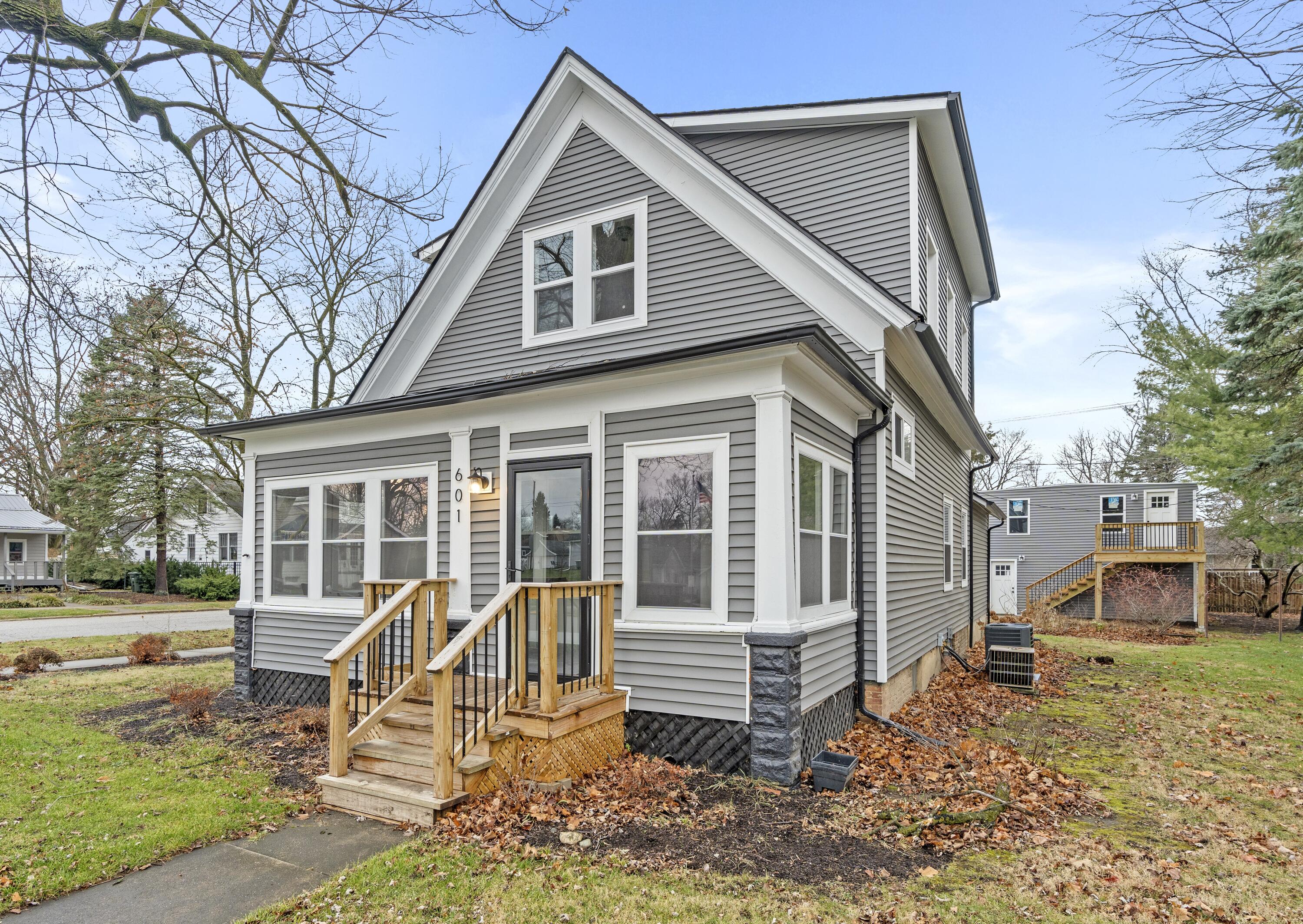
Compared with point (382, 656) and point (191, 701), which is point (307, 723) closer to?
point (382, 656)

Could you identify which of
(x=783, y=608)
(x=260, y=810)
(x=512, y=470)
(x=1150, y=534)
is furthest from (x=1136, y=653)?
(x=260, y=810)

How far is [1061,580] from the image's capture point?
79.0 feet

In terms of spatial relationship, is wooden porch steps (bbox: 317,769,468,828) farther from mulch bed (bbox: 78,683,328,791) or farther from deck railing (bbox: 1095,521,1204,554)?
deck railing (bbox: 1095,521,1204,554)

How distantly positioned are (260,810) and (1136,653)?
16135 millimetres

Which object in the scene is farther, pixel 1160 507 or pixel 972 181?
pixel 1160 507

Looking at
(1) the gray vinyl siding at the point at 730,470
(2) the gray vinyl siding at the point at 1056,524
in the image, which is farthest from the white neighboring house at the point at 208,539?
(2) the gray vinyl siding at the point at 1056,524

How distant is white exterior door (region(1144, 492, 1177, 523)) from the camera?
24.0 meters

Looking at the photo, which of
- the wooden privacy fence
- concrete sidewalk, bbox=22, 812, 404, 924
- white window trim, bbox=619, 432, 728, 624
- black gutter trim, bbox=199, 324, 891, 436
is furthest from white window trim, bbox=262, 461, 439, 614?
the wooden privacy fence

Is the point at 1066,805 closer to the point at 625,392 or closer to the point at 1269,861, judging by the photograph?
the point at 1269,861

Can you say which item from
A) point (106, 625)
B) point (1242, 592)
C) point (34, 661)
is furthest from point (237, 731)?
point (1242, 592)

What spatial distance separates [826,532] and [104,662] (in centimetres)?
1274

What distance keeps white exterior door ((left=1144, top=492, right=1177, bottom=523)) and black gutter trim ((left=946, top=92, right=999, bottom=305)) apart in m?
15.2

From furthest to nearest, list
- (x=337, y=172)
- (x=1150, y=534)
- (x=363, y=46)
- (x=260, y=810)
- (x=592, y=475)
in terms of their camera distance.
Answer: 1. (x=1150, y=534)
2. (x=592, y=475)
3. (x=260, y=810)
4. (x=337, y=172)
5. (x=363, y=46)

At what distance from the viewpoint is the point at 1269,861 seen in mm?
4418
